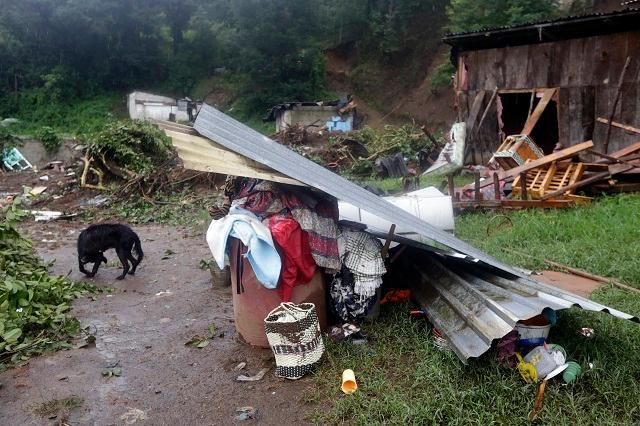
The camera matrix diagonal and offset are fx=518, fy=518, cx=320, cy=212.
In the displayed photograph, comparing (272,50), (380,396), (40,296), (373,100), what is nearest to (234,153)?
(380,396)

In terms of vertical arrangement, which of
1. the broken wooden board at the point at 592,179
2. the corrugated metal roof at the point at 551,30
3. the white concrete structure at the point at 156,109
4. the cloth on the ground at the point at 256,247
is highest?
the corrugated metal roof at the point at 551,30

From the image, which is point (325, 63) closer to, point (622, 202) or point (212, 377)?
point (622, 202)

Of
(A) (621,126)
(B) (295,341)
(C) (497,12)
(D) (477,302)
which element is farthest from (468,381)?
(C) (497,12)

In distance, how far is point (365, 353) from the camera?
4.20 metres

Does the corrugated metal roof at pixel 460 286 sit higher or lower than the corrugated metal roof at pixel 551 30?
lower

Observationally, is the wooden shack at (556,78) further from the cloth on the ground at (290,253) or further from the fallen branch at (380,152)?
the cloth on the ground at (290,253)

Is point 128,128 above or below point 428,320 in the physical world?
above

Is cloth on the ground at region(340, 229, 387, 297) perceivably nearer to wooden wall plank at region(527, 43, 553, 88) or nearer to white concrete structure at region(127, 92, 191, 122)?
wooden wall plank at region(527, 43, 553, 88)

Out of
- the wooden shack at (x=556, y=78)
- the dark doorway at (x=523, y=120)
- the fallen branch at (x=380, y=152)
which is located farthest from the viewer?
the fallen branch at (x=380, y=152)

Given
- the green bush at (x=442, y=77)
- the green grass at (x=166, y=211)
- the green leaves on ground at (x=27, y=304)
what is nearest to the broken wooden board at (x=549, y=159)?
the green grass at (x=166, y=211)

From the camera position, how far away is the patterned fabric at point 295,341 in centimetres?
391

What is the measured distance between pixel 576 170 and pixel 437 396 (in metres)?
7.04

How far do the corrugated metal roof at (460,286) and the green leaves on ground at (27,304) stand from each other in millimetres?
2476

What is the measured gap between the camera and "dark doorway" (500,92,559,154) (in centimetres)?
1479
